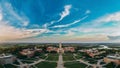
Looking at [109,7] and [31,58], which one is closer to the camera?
[109,7]

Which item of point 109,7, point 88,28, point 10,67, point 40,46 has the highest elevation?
point 109,7

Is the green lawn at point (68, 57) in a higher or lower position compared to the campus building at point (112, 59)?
higher

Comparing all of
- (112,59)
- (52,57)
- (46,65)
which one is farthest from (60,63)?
(112,59)

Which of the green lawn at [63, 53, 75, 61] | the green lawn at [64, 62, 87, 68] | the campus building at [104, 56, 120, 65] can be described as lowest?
the green lawn at [64, 62, 87, 68]

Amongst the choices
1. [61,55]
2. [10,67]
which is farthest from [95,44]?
[10,67]

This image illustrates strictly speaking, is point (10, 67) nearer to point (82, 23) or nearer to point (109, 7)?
point (82, 23)

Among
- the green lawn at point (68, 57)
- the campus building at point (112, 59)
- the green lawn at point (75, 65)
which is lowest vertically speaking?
the green lawn at point (75, 65)

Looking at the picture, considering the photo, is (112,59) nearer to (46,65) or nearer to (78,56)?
(78,56)

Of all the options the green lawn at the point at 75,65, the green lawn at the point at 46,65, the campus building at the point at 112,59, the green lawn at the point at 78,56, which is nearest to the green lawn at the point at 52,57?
the green lawn at the point at 46,65

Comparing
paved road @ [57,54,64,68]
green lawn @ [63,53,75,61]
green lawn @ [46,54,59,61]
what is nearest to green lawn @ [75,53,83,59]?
green lawn @ [63,53,75,61]

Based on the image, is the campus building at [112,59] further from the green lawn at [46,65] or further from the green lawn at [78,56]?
the green lawn at [46,65]

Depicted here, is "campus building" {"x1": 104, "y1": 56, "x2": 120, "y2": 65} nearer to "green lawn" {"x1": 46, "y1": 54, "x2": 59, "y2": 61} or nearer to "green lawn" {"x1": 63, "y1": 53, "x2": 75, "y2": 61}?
"green lawn" {"x1": 63, "y1": 53, "x2": 75, "y2": 61}
